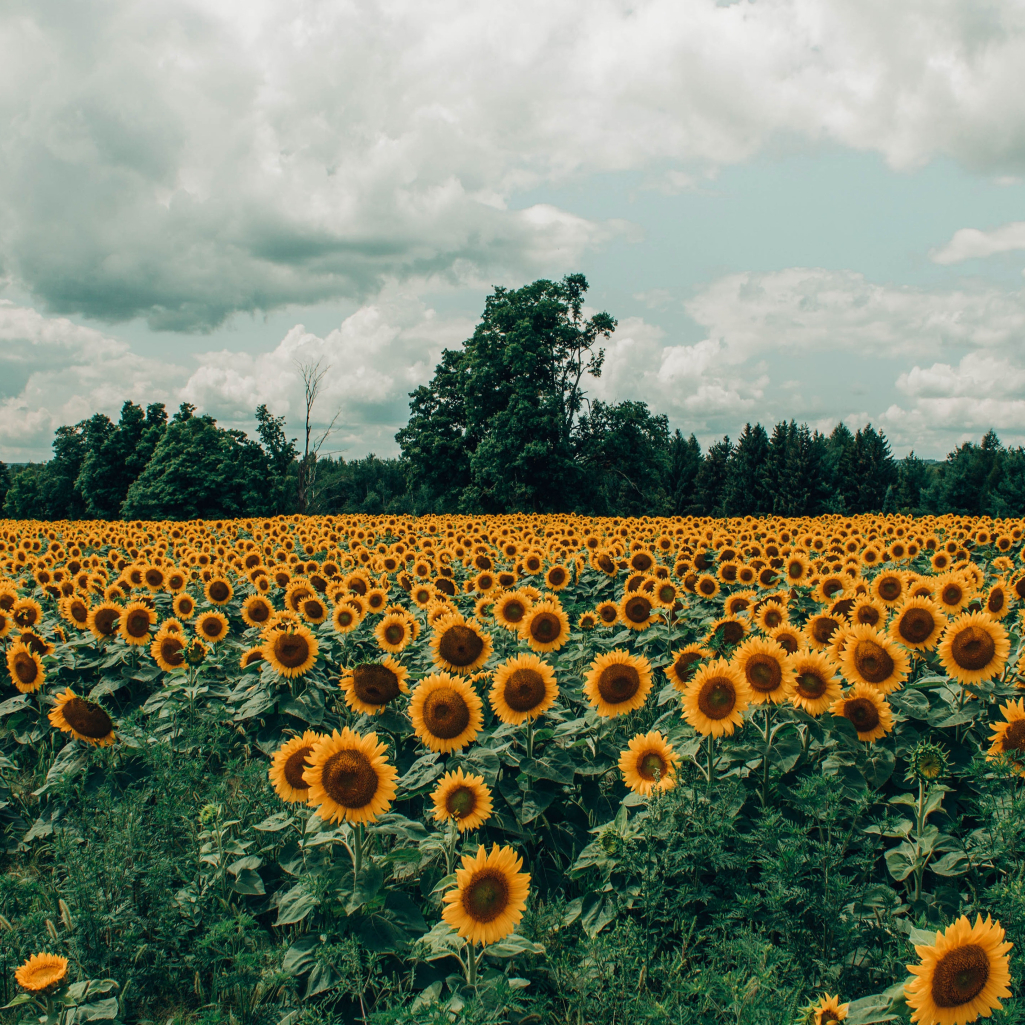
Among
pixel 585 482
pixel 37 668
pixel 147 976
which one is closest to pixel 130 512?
pixel 585 482

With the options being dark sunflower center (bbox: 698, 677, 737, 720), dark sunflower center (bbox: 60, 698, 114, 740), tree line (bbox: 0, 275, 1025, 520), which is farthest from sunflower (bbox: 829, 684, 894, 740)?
tree line (bbox: 0, 275, 1025, 520)

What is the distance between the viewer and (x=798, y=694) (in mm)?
4391

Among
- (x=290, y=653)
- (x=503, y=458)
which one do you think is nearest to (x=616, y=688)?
(x=290, y=653)

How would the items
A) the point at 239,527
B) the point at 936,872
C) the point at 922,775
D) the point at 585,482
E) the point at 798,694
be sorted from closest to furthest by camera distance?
the point at 922,775 → the point at 936,872 → the point at 798,694 → the point at 239,527 → the point at 585,482

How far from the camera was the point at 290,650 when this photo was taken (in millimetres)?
5812

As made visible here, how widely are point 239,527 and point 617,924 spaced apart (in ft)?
68.8

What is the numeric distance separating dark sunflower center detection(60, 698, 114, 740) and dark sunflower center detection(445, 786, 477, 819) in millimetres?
3169

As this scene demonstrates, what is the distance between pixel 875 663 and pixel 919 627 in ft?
2.84

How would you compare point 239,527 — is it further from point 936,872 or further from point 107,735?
point 936,872

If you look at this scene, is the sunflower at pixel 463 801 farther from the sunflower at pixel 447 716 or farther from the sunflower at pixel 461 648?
the sunflower at pixel 461 648

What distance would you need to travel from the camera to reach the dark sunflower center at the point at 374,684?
16.3 feet

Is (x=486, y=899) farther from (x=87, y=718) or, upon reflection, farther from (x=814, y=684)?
(x=87, y=718)

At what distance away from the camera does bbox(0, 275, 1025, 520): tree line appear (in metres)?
45.1

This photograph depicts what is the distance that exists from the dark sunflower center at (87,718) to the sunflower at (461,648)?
2.58 meters
